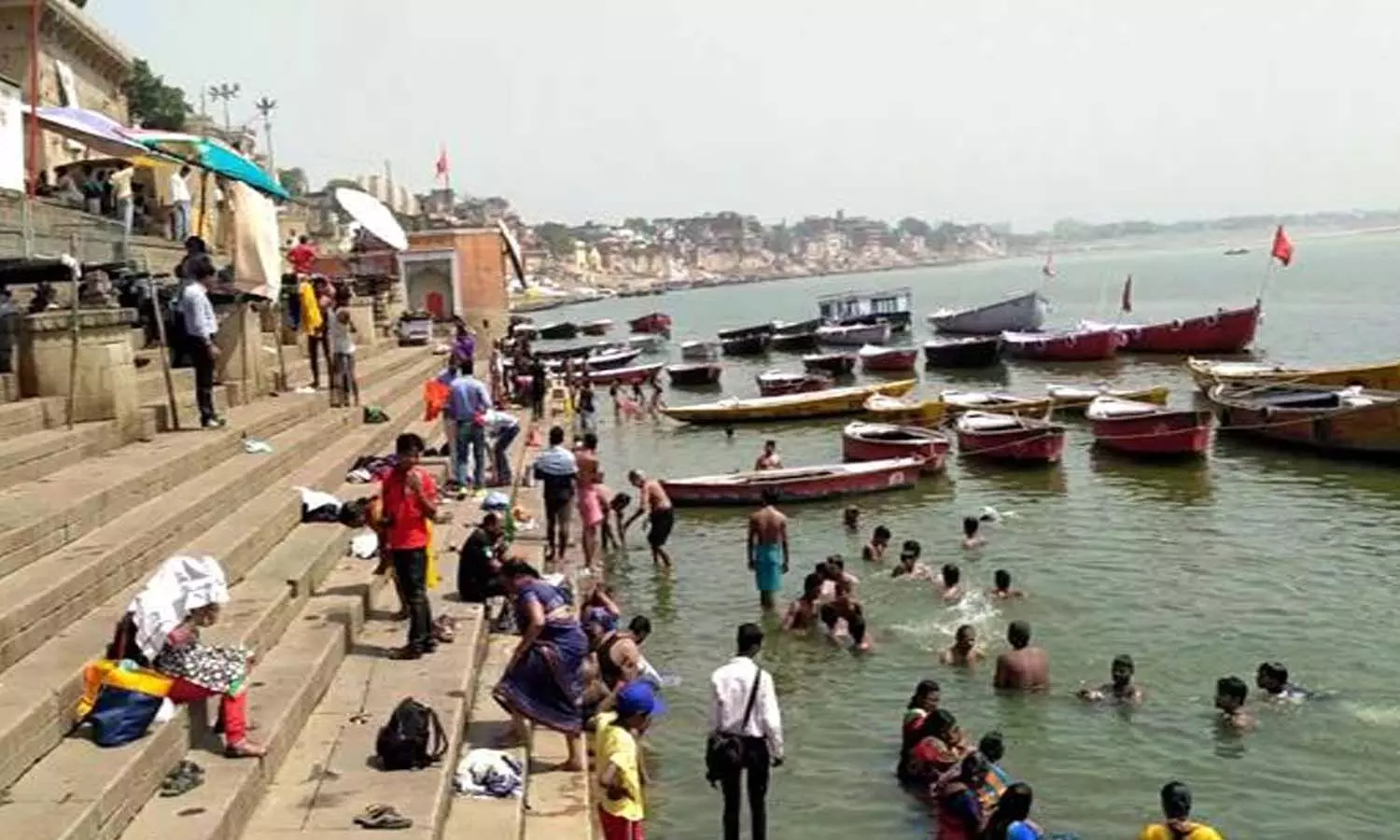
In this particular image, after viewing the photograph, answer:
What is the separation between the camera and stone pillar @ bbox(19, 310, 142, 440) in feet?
36.0

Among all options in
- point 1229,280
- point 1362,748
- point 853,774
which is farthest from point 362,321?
point 1229,280

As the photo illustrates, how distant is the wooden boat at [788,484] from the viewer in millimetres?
21625

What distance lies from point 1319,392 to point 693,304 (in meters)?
131

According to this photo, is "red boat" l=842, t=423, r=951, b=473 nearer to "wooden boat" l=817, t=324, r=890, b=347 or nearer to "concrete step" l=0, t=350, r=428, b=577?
"concrete step" l=0, t=350, r=428, b=577

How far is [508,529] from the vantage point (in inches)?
535

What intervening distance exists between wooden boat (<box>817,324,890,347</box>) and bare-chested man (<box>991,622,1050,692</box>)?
4768 cm

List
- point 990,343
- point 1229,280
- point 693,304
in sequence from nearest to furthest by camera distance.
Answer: point 990,343 → point 693,304 → point 1229,280

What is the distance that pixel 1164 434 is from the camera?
2523 centimetres

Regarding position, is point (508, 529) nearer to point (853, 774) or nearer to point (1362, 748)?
point (853, 774)

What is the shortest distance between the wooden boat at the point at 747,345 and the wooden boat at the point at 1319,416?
104 feet

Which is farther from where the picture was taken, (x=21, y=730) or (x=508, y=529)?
(x=508, y=529)

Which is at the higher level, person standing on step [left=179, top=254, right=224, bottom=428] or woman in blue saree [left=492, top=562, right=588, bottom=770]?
person standing on step [left=179, top=254, right=224, bottom=428]

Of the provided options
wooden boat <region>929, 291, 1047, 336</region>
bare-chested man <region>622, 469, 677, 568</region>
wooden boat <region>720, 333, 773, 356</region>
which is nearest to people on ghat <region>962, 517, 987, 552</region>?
bare-chested man <region>622, 469, 677, 568</region>

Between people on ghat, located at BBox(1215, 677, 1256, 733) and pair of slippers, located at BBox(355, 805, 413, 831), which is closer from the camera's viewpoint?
pair of slippers, located at BBox(355, 805, 413, 831)
